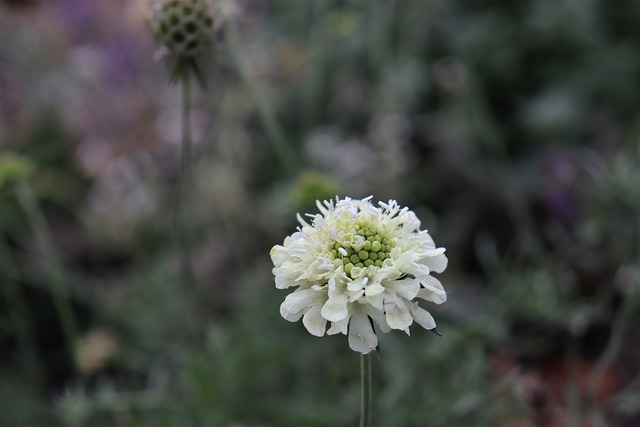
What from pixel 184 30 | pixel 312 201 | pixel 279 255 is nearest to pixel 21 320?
pixel 312 201

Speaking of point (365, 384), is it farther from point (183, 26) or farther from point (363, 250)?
point (183, 26)

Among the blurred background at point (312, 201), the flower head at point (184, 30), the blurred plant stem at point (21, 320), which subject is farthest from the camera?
the blurred plant stem at point (21, 320)

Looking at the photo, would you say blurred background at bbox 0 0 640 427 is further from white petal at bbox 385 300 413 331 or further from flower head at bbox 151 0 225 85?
white petal at bbox 385 300 413 331

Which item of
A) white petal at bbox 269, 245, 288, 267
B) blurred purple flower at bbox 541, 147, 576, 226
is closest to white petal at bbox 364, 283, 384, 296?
white petal at bbox 269, 245, 288, 267

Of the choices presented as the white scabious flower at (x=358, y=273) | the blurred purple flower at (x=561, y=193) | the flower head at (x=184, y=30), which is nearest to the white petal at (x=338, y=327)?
the white scabious flower at (x=358, y=273)

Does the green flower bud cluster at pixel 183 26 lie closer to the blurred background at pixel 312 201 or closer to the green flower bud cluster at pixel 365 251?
the blurred background at pixel 312 201
